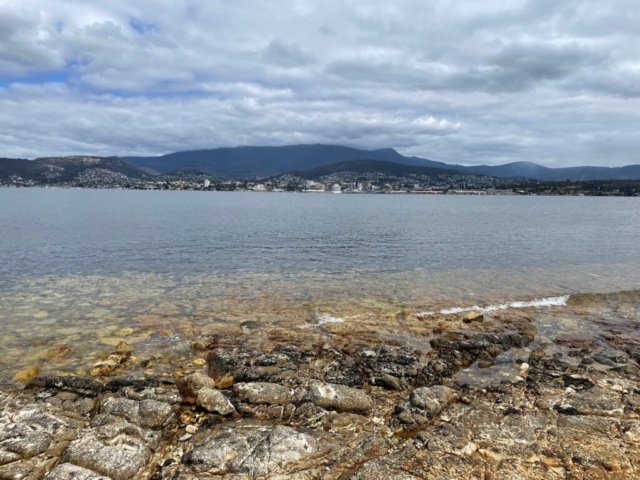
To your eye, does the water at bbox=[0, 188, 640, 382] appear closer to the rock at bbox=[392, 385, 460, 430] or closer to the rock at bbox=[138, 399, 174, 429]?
the rock at bbox=[138, 399, 174, 429]

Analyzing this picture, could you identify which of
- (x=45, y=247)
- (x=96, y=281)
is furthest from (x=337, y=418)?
(x=45, y=247)

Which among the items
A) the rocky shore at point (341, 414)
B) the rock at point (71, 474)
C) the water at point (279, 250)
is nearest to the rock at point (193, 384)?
the rocky shore at point (341, 414)

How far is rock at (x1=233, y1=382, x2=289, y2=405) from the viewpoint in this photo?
11594 mm

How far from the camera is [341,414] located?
11.1m

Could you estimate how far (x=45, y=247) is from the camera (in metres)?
42.0

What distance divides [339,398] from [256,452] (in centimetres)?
320

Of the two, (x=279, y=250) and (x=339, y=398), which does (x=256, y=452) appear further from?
(x=279, y=250)

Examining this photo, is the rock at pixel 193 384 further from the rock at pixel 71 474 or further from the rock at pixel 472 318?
the rock at pixel 472 318

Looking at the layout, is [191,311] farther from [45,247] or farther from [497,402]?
[45,247]

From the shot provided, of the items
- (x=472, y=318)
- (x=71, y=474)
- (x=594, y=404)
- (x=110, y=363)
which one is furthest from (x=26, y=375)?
(x=472, y=318)

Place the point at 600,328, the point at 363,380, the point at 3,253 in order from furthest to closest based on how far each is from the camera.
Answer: the point at 3,253 → the point at 600,328 → the point at 363,380

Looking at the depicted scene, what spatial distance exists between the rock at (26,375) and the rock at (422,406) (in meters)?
12.0

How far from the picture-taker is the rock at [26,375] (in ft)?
43.4

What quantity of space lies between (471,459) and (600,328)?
48.5 feet
